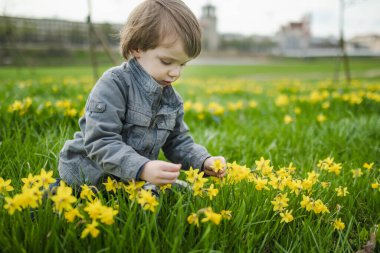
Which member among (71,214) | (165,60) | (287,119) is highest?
(165,60)

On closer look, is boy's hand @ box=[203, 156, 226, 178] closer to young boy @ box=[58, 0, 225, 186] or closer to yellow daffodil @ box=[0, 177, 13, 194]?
young boy @ box=[58, 0, 225, 186]

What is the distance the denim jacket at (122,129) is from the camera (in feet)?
5.36

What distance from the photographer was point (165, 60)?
1.80m

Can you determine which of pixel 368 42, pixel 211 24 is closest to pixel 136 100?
pixel 211 24

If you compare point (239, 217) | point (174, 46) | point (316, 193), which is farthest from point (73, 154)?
point (316, 193)

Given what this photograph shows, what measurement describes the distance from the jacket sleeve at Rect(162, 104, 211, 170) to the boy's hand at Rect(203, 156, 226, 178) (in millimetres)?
72

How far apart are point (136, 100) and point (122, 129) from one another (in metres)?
0.18

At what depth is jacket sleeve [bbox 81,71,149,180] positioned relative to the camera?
1.60 m

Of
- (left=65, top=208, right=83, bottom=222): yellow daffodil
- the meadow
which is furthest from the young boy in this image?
(left=65, top=208, right=83, bottom=222): yellow daffodil

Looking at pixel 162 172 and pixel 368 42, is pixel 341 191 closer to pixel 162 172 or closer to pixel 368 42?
pixel 162 172

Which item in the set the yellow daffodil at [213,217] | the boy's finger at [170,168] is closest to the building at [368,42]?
the boy's finger at [170,168]

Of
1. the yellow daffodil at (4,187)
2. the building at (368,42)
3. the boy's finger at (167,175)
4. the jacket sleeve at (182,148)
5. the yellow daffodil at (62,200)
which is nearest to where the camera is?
the yellow daffodil at (62,200)

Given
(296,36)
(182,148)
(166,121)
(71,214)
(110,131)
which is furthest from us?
(296,36)

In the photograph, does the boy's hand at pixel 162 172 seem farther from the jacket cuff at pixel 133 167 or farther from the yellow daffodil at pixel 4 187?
the yellow daffodil at pixel 4 187
